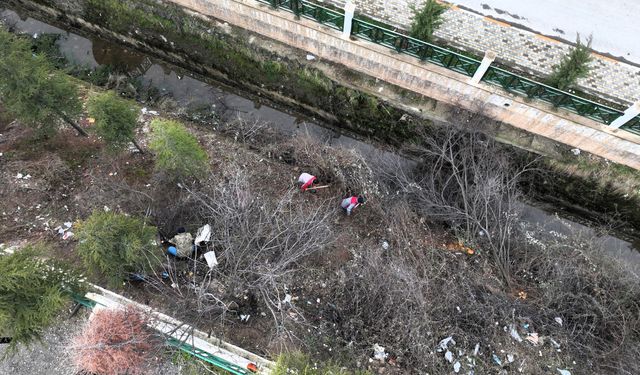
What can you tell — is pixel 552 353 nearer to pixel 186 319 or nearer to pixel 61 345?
pixel 186 319

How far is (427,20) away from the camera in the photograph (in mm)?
10586

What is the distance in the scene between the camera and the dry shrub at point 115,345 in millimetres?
7633

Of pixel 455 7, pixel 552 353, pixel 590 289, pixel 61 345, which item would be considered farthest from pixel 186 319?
pixel 455 7

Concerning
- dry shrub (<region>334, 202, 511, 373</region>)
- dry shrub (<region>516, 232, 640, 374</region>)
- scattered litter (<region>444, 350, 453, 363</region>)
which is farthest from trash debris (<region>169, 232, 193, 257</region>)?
dry shrub (<region>516, 232, 640, 374</region>)

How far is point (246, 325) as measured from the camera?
9.63 m

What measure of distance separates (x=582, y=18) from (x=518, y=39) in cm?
208

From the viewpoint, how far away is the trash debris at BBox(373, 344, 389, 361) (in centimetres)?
935

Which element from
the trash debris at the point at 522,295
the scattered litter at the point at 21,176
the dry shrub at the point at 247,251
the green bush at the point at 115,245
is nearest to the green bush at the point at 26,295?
the green bush at the point at 115,245

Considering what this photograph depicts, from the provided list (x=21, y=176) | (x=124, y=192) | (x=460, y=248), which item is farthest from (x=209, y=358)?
(x=21, y=176)

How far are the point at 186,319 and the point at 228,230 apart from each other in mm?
2153

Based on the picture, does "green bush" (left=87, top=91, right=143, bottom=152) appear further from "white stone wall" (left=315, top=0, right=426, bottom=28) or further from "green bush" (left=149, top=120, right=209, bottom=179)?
"white stone wall" (left=315, top=0, right=426, bottom=28)

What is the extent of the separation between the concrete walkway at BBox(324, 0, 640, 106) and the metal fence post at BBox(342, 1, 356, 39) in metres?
1.33

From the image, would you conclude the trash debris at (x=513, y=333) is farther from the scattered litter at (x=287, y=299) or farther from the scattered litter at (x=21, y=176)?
the scattered litter at (x=21, y=176)

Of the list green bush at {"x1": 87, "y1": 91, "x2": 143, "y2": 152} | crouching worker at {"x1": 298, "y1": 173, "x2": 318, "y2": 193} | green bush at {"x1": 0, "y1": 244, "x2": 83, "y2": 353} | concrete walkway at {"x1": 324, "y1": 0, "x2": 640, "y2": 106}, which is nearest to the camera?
green bush at {"x1": 0, "y1": 244, "x2": 83, "y2": 353}
